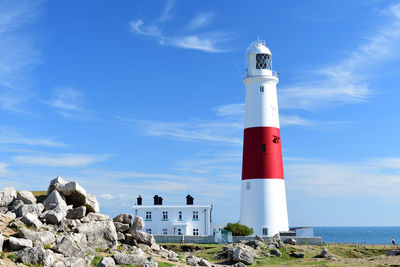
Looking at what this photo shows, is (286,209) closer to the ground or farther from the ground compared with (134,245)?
farther from the ground

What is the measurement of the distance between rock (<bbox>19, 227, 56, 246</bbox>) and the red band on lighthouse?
88.9 ft

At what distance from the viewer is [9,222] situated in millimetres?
22312

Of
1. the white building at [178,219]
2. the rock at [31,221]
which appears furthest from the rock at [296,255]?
the rock at [31,221]

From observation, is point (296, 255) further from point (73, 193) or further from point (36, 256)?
point (36, 256)

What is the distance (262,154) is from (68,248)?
27406 millimetres

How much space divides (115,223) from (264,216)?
73.7 feet

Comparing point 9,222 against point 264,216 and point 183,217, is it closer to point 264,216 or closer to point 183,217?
point 264,216

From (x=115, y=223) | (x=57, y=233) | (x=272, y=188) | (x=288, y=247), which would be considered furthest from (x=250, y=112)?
(x=57, y=233)

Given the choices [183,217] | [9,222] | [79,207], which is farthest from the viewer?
[183,217]

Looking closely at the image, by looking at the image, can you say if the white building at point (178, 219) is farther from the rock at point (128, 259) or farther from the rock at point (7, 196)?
the rock at point (128, 259)

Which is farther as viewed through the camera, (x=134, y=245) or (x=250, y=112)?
(x=250, y=112)

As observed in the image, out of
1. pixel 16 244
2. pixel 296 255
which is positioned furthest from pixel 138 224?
pixel 296 255

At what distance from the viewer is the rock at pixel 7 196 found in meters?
24.8

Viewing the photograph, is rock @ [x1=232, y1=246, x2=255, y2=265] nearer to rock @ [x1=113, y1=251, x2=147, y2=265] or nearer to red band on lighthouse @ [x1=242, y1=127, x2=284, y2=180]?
red band on lighthouse @ [x1=242, y1=127, x2=284, y2=180]
